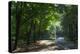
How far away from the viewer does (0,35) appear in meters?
2.31

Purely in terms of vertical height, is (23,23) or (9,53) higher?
(23,23)

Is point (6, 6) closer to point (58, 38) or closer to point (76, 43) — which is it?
point (58, 38)

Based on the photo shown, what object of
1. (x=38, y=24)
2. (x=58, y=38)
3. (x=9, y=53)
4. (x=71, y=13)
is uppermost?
(x=71, y=13)

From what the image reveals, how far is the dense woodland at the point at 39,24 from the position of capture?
237cm

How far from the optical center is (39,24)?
247 cm

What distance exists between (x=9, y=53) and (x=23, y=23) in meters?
0.44

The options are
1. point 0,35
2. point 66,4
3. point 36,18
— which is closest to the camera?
point 0,35

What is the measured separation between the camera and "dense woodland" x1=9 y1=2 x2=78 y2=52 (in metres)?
2.37

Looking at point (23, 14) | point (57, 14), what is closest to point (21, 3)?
point (23, 14)

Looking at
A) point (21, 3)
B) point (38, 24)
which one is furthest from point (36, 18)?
point (21, 3)

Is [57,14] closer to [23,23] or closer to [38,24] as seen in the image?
[38,24]

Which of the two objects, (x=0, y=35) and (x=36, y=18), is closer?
(x=0, y=35)

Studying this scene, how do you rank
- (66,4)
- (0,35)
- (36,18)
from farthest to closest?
1. (66,4)
2. (36,18)
3. (0,35)

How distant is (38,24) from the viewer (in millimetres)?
2465
